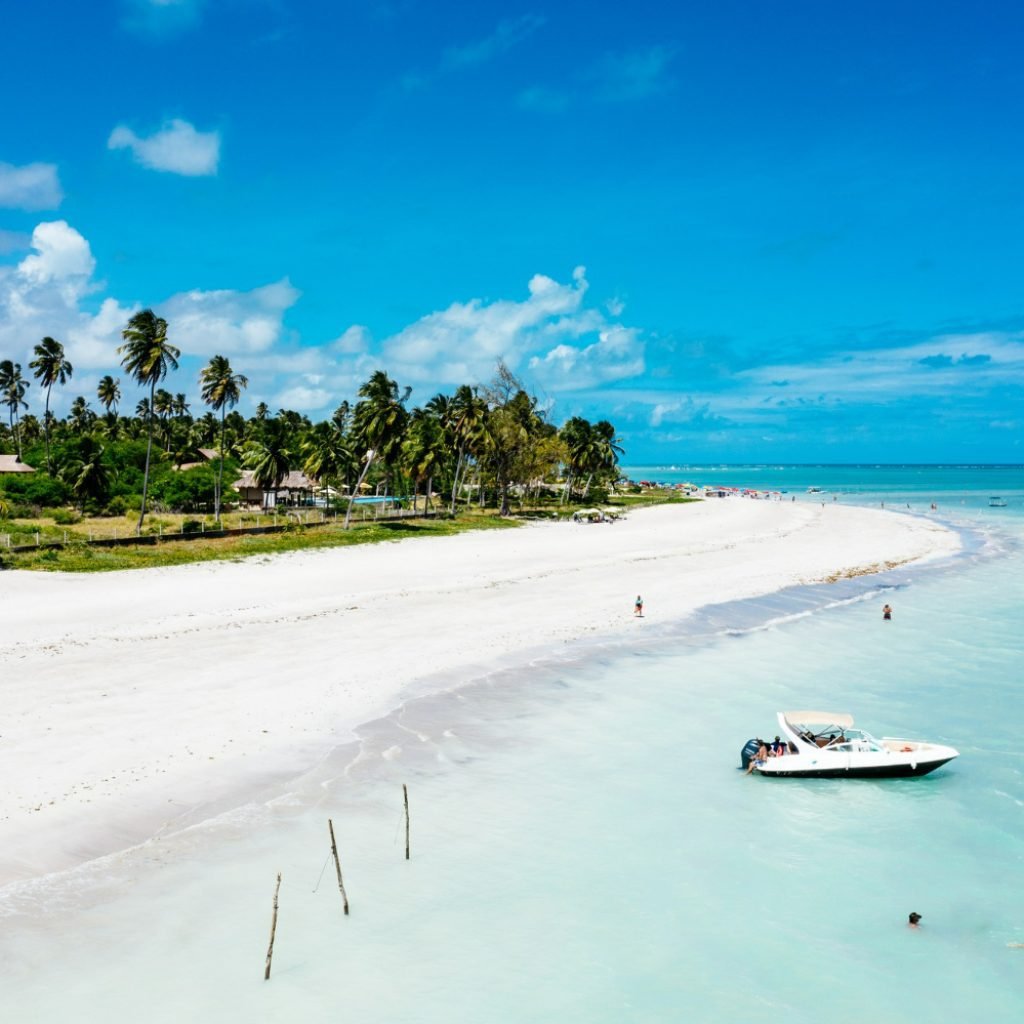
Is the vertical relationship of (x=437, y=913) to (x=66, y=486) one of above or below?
below

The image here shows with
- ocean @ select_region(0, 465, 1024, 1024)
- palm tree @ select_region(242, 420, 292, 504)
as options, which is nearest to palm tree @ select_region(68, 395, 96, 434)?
palm tree @ select_region(242, 420, 292, 504)

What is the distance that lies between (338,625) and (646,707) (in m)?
14.5

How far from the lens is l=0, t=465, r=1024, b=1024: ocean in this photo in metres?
13.0

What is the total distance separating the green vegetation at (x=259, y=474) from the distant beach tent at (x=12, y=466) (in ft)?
6.86

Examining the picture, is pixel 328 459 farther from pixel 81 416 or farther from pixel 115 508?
pixel 81 416

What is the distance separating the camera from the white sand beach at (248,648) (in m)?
18.3

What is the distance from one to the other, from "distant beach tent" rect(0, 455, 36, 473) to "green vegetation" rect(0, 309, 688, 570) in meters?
2.09

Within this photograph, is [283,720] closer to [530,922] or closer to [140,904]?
[140,904]

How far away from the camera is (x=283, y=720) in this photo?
75.8 feet

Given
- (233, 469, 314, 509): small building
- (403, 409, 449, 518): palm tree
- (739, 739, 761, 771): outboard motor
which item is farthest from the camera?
(233, 469, 314, 509): small building

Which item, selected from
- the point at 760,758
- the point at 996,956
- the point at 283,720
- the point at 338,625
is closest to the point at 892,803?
the point at 760,758

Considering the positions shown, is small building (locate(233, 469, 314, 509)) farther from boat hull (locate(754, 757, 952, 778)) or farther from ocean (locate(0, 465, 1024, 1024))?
boat hull (locate(754, 757, 952, 778))

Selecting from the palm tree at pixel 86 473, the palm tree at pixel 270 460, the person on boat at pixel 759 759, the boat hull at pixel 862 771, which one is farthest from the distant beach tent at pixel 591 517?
the boat hull at pixel 862 771

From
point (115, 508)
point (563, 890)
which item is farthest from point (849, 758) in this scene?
point (115, 508)
